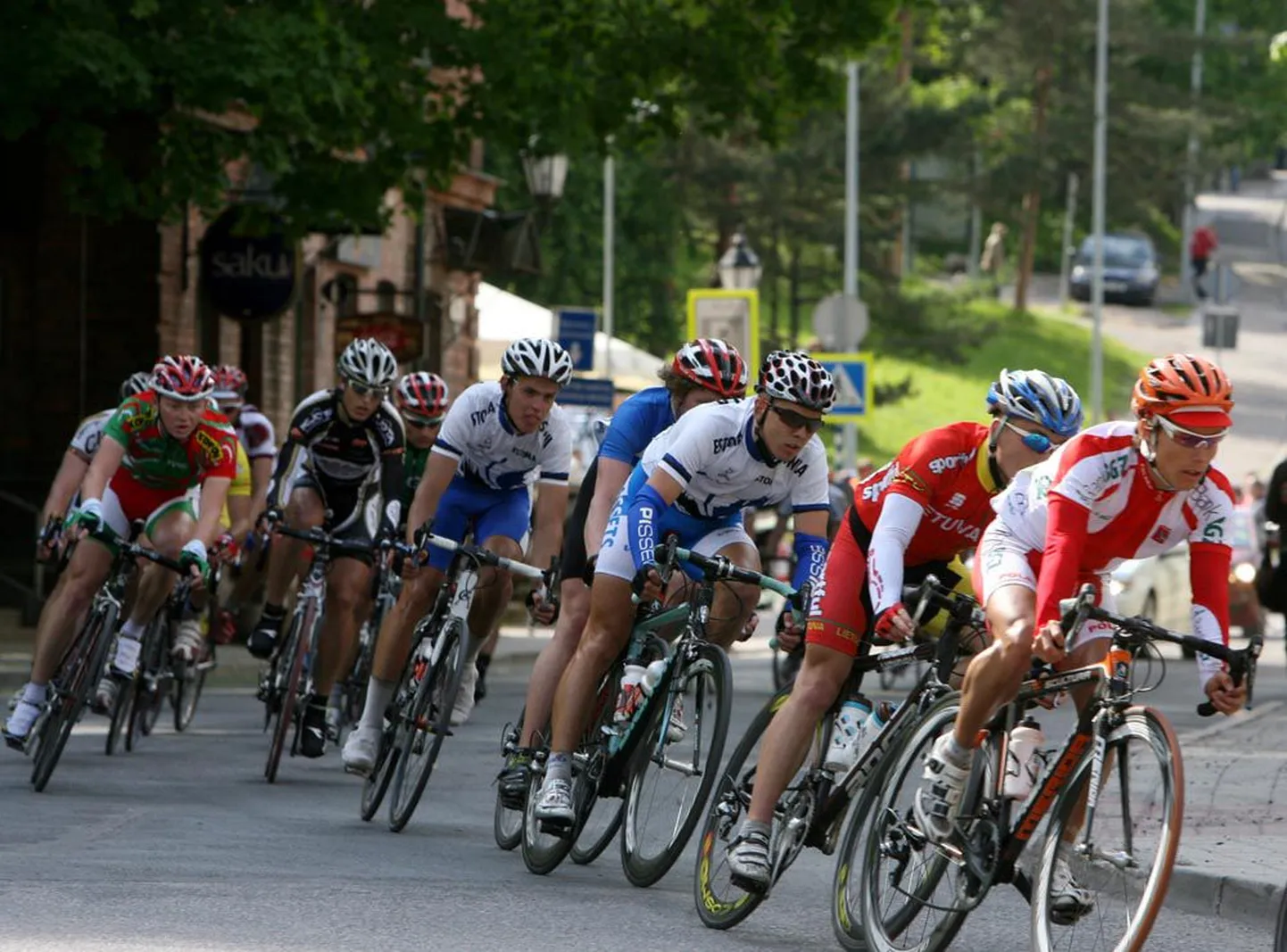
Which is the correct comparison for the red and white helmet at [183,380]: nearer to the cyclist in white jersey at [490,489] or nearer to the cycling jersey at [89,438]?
the cycling jersey at [89,438]

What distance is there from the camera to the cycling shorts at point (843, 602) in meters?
8.75

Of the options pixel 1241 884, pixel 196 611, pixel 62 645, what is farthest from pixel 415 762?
pixel 196 611

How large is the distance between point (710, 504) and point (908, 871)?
230cm

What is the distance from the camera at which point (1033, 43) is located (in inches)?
3022

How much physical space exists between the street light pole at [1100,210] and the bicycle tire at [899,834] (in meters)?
55.1

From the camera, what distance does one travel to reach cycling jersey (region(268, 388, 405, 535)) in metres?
14.0

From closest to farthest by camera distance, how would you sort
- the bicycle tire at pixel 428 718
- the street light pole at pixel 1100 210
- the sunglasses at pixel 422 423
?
the bicycle tire at pixel 428 718
the sunglasses at pixel 422 423
the street light pole at pixel 1100 210

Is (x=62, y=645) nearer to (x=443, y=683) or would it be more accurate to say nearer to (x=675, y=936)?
(x=443, y=683)

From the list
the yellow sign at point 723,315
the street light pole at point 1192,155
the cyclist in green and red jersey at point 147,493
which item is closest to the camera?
the cyclist in green and red jersey at point 147,493

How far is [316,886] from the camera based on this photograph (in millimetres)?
9273

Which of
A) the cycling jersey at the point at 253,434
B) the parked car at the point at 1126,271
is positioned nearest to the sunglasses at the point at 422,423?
the cycling jersey at the point at 253,434

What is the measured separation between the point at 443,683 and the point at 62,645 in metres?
2.36

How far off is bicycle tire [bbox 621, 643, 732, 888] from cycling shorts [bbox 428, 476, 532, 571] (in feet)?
11.0

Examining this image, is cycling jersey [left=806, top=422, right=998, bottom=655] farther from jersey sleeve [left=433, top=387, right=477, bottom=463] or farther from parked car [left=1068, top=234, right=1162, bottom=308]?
parked car [left=1068, top=234, right=1162, bottom=308]
